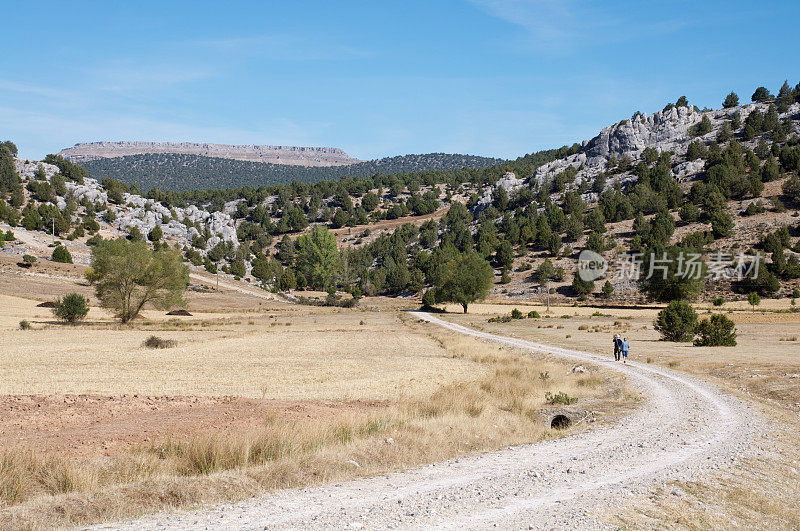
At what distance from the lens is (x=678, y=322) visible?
1935 inches

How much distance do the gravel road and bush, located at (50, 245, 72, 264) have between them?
12628 cm

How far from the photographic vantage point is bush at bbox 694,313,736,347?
4309 cm

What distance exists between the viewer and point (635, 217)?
141 metres

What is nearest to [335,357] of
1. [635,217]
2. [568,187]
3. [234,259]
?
[635,217]

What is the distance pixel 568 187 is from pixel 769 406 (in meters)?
166

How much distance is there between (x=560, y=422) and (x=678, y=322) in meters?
36.5

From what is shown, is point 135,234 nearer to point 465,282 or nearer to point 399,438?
point 465,282

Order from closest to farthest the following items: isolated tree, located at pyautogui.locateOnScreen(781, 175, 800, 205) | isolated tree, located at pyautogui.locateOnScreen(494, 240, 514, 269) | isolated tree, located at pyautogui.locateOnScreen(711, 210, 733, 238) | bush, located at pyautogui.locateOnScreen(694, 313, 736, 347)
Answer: bush, located at pyautogui.locateOnScreen(694, 313, 736, 347), isolated tree, located at pyautogui.locateOnScreen(711, 210, 733, 238), isolated tree, located at pyautogui.locateOnScreen(781, 175, 800, 205), isolated tree, located at pyautogui.locateOnScreen(494, 240, 514, 269)

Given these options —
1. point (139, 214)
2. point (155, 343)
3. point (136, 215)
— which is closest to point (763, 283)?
point (155, 343)

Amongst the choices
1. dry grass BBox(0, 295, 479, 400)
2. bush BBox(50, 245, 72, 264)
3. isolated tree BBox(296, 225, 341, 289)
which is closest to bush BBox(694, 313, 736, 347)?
dry grass BBox(0, 295, 479, 400)

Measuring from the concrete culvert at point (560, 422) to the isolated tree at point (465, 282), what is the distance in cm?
8078

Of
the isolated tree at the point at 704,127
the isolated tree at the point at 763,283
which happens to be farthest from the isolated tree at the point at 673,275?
the isolated tree at the point at 704,127

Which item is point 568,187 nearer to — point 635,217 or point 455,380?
point 635,217

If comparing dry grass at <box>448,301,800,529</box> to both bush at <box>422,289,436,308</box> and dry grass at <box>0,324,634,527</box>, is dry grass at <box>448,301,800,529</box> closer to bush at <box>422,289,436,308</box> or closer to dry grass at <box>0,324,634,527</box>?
dry grass at <box>0,324,634,527</box>
